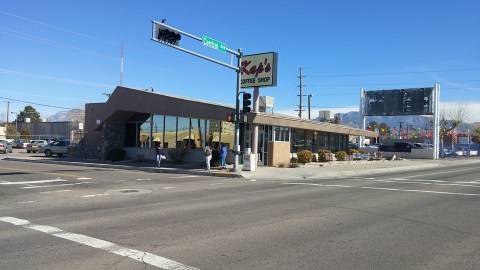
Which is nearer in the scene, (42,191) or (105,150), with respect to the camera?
(42,191)

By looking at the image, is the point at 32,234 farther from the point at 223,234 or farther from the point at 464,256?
the point at 464,256

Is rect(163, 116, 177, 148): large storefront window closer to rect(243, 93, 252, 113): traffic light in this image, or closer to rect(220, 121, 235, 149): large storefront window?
rect(220, 121, 235, 149): large storefront window

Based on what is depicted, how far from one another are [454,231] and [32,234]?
803 cm

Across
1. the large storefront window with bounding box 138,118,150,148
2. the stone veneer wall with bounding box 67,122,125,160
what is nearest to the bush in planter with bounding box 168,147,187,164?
the large storefront window with bounding box 138,118,150,148

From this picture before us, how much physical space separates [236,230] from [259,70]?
18842 millimetres

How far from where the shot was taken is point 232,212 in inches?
405

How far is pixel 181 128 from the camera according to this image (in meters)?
29.5

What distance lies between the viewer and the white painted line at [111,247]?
19.5 ft

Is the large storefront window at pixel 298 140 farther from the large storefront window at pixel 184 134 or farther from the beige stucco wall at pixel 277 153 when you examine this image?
the large storefront window at pixel 184 134

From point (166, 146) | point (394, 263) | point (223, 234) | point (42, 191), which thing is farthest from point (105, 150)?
point (394, 263)

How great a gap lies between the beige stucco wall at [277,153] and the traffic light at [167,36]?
11.0 meters

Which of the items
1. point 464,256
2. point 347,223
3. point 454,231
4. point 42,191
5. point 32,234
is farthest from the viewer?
point 42,191

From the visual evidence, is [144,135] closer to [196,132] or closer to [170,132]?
[170,132]

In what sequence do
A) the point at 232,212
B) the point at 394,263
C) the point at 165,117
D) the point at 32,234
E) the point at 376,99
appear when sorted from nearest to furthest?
the point at 394,263 < the point at 32,234 < the point at 232,212 < the point at 165,117 < the point at 376,99
